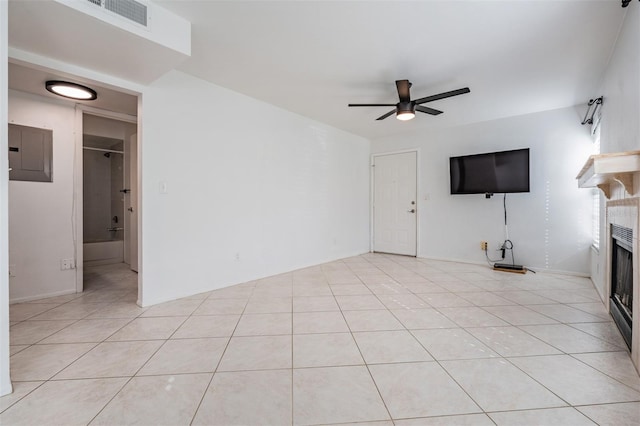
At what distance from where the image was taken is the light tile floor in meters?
1.29

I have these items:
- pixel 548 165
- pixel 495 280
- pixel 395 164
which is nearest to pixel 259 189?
pixel 395 164

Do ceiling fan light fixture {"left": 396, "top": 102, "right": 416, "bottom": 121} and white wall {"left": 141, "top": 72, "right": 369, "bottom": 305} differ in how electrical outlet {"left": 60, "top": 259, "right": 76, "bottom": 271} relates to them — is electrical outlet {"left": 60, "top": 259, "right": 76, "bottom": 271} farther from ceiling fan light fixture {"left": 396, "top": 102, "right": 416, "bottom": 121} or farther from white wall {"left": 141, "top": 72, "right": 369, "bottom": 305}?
ceiling fan light fixture {"left": 396, "top": 102, "right": 416, "bottom": 121}

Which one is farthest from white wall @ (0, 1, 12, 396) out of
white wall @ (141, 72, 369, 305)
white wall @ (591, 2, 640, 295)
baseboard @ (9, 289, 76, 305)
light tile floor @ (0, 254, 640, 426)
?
white wall @ (591, 2, 640, 295)

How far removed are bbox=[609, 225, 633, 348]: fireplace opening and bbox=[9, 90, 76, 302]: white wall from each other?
5.25 metres

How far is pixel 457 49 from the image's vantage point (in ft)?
8.04

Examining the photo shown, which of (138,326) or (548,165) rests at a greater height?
(548,165)

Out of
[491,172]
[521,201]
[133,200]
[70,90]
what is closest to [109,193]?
[133,200]

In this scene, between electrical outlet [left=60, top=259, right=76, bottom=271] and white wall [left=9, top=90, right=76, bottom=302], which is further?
electrical outlet [left=60, top=259, right=76, bottom=271]

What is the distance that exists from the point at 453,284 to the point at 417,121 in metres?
2.71

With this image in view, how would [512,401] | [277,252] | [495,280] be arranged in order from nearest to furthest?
[512,401] < [495,280] < [277,252]

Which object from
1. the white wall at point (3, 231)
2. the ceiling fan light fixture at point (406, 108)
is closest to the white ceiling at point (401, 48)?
the ceiling fan light fixture at point (406, 108)

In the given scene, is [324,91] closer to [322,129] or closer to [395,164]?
[322,129]

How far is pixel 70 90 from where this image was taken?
8.88ft

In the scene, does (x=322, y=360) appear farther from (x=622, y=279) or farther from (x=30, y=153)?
(x=30, y=153)
